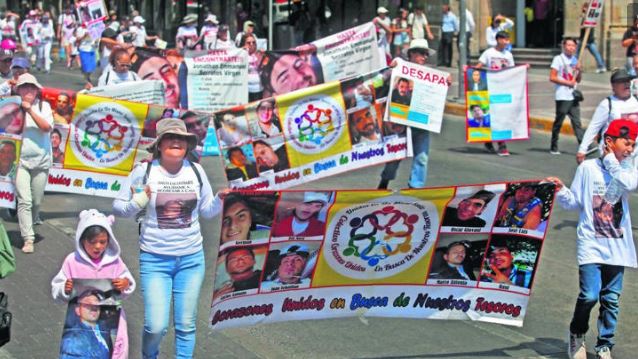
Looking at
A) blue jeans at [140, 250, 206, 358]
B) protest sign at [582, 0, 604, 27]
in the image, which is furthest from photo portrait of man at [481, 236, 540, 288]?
protest sign at [582, 0, 604, 27]

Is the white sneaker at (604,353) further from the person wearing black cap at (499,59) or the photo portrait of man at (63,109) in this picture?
the person wearing black cap at (499,59)

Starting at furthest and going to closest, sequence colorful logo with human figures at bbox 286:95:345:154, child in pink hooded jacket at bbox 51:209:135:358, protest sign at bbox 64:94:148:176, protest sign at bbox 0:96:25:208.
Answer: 1. colorful logo with human figures at bbox 286:95:345:154
2. protest sign at bbox 64:94:148:176
3. protest sign at bbox 0:96:25:208
4. child in pink hooded jacket at bbox 51:209:135:358

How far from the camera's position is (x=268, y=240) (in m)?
7.17

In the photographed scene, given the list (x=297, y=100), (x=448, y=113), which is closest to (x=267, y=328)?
(x=297, y=100)

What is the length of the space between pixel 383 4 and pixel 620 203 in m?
28.9

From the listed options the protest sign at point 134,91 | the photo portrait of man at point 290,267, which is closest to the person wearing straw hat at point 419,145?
the protest sign at point 134,91

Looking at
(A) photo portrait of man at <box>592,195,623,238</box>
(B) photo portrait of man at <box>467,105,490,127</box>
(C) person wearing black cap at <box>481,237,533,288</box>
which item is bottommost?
(B) photo portrait of man at <box>467,105,490,127</box>

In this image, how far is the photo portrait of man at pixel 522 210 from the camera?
7.49m

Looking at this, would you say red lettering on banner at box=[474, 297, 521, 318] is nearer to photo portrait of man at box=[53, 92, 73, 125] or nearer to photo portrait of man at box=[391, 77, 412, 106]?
photo portrait of man at box=[391, 77, 412, 106]

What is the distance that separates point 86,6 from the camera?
880 inches

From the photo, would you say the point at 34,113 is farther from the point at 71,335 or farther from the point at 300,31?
the point at 300,31

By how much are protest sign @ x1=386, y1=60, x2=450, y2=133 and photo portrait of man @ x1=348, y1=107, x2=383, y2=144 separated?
22 centimetres

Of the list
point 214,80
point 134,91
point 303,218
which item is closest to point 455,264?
point 303,218

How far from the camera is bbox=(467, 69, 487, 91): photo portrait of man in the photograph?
1662 cm
